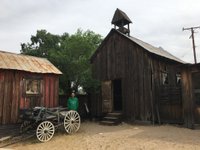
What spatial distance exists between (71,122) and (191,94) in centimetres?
672

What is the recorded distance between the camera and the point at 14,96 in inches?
454

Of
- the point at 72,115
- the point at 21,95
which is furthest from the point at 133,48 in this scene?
the point at 21,95

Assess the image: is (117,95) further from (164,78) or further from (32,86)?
(32,86)

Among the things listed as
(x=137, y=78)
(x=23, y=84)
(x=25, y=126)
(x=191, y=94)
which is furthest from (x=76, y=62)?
(x=191, y=94)

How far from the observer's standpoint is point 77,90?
18.1 meters

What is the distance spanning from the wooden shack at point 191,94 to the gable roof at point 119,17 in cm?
789

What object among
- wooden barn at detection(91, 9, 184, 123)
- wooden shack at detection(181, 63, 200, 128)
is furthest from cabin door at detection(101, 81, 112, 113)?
wooden shack at detection(181, 63, 200, 128)

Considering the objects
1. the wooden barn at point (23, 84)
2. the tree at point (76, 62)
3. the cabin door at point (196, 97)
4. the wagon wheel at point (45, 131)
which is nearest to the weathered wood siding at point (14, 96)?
the wooden barn at point (23, 84)

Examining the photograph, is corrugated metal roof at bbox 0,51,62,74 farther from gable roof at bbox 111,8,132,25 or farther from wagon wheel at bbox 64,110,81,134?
gable roof at bbox 111,8,132,25

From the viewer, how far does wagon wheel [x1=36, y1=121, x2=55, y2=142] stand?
10.0 m

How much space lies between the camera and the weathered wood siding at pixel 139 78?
13664mm

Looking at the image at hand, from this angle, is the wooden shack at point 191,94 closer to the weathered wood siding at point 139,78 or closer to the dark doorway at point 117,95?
the weathered wood siding at point 139,78

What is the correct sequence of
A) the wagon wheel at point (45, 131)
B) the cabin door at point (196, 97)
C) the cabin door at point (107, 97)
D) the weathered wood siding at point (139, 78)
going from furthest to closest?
the cabin door at point (107, 97) → the weathered wood siding at point (139, 78) → the cabin door at point (196, 97) → the wagon wheel at point (45, 131)

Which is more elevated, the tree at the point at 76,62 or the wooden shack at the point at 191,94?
the tree at the point at 76,62
